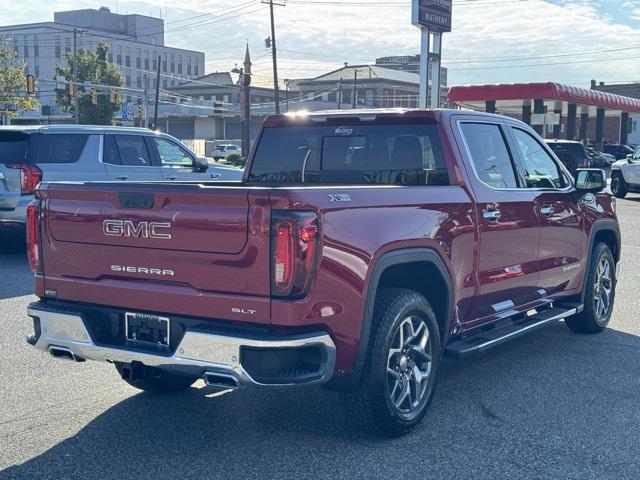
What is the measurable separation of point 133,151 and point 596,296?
782cm

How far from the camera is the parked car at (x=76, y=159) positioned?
11281 millimetres

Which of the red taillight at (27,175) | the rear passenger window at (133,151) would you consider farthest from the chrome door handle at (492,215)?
the rear passenger window at (133,151)

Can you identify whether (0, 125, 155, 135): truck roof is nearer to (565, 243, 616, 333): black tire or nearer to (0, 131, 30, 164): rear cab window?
(0, 131, 30, 164): rear cab window

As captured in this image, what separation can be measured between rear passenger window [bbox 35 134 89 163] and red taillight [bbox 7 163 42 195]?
18 centimetres

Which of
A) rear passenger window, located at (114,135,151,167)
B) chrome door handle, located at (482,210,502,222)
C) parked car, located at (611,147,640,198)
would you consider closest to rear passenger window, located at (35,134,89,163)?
rear passenger window, located at (114,135,151,167)

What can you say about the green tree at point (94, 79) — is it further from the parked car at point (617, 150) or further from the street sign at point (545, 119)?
the street sign at point (545, 119)

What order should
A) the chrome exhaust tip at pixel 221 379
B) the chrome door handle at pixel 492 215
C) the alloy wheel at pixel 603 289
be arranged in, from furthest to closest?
the alloy wheel at pixel 603 289 < the chrome door handle at pixel 492 215 < the chrome exhaust tip at pixel 221 379

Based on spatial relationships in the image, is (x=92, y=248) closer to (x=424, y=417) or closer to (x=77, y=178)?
(x=424, y=417)

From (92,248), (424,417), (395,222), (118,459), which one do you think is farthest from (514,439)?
(92,248)

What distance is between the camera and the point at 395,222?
15.0 feet

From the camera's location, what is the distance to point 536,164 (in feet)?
21.7

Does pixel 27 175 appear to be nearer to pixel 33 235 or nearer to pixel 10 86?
pixel 33 235

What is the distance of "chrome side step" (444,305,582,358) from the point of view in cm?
526

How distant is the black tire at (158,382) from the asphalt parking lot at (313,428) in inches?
2.6
